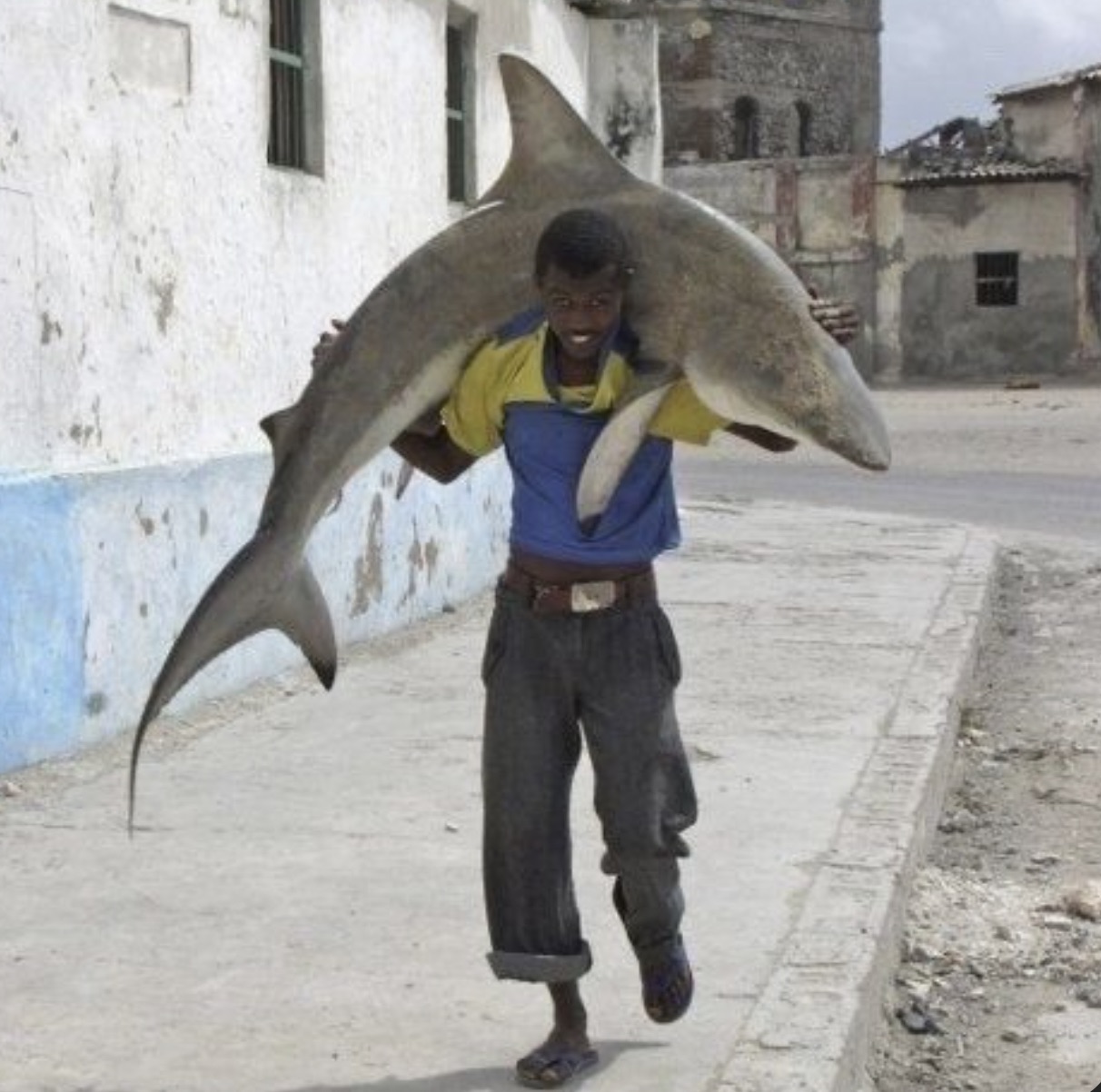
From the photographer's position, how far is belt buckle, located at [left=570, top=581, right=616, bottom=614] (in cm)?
408

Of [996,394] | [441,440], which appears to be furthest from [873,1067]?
[996,394]

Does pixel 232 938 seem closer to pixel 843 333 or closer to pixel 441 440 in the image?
pixel 441 440

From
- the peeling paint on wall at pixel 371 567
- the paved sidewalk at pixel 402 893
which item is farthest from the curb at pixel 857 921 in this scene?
the peeling paint on wall at pixel 371 567

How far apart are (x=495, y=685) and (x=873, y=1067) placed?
4.63 ft

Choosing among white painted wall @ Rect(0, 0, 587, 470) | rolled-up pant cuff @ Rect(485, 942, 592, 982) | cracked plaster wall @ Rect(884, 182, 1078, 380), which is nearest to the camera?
rolled-up pant cuff @ Rect(485, 942, 592, 982)

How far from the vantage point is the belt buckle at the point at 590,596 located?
408 centimetres

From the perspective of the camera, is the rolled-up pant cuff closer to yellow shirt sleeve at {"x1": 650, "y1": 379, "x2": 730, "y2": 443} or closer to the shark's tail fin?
the shark's tail fin

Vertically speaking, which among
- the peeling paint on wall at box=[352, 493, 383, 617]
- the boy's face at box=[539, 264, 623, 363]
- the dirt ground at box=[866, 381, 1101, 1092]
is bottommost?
the dirt ground at box=[866, 381, 1101, 1092]

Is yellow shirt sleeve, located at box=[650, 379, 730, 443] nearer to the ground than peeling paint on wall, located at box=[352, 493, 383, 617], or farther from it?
farther from it

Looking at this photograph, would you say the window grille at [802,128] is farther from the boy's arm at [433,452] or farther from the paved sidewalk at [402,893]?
the boy's arm at [433,452]

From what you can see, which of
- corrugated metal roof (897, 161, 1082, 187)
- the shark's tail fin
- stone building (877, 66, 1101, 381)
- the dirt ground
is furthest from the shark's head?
corrugated metal roof (897, 161, 1082, 187)

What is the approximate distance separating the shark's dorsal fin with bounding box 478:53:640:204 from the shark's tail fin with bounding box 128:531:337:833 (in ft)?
2.62

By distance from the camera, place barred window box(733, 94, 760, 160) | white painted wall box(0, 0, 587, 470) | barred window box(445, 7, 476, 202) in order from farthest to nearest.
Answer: barred window box(733, 94, 760, 160) → barred window box(445, 7, 476, 202) → white painted wall box(0, 0, 587, 470)

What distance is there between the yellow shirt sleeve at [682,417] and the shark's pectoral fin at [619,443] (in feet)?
0.18
